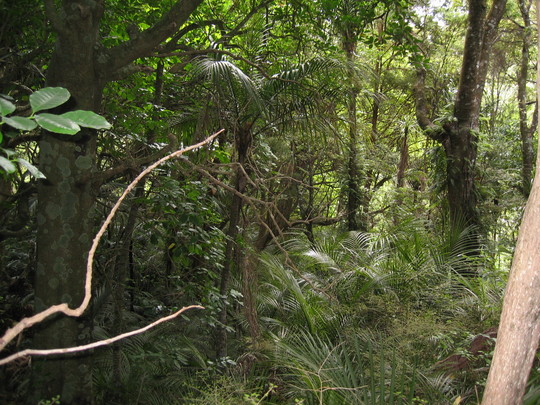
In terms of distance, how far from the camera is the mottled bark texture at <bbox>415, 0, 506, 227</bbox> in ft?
20.3

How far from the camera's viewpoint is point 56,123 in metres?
0.73

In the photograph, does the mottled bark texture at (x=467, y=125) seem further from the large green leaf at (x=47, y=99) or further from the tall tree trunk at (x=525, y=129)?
the large green leaf at (x=47, y=99)

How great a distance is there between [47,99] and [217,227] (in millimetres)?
4507

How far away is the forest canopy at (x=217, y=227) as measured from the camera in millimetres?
2652

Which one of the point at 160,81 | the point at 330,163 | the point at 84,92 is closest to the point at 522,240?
the point at 84,92

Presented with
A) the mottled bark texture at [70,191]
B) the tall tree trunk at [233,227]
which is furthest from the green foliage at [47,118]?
the tall tree trunk at [233,227]

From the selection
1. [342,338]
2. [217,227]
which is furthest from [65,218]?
[342,338]

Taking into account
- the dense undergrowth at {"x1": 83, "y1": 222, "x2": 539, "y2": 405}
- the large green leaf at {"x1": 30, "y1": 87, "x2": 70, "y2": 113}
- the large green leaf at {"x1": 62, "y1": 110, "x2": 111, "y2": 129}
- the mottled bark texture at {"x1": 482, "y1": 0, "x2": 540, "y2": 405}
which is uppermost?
the large green leaf at {"x1": 30, "y1": 87, "x2": 70, "y2": 113}

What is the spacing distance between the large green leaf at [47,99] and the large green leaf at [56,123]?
0.01m

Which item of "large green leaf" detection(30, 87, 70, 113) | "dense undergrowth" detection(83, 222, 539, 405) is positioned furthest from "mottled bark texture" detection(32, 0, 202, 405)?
"large green leaf" detection(30, 87, 70, 113)

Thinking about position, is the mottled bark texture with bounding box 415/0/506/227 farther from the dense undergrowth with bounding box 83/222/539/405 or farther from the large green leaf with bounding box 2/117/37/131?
the large green leaf with bounding box 2/117/37/131

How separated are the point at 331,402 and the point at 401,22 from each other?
2820mm

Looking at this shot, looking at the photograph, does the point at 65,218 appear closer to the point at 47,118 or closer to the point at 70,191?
the point at 70,191

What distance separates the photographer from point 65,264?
271cm
